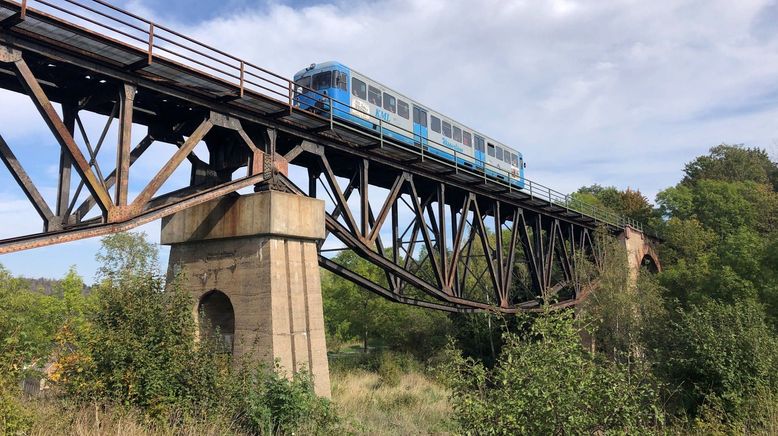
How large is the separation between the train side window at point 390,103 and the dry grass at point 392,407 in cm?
1237

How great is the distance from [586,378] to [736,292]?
2583 cm

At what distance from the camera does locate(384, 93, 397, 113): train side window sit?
2392cm

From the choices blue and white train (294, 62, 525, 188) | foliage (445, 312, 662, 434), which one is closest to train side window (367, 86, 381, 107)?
blue and white train (294, 62, 525, 188)

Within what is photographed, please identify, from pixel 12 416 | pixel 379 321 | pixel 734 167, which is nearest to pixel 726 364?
pixel 12 416

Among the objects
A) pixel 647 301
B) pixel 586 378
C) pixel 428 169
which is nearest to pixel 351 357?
pixel 647 301

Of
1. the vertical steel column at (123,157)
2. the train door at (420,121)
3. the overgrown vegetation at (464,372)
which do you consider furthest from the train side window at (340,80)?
the vertical steel column at (123,157)

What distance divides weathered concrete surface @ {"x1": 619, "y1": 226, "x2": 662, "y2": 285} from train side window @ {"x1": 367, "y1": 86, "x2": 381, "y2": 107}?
21.9 meters

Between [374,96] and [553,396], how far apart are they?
1809cm

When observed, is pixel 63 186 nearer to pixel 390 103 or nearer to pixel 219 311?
pixel 219 311

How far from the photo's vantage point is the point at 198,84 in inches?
468

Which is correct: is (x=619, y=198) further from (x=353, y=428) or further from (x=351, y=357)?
(x=353, y=428)

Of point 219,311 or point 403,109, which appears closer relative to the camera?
point 219,311

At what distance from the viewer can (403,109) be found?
81.7ft

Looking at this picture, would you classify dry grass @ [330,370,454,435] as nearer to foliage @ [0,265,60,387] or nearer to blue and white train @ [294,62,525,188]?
foliage @ [0,265,60,387]
